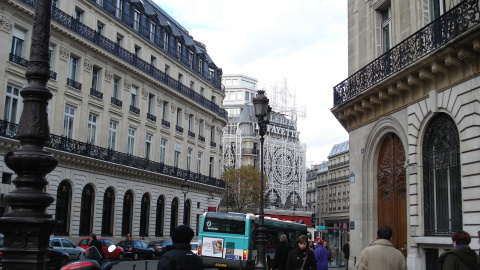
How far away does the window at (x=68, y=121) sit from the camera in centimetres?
3201

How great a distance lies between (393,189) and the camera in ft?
52.5

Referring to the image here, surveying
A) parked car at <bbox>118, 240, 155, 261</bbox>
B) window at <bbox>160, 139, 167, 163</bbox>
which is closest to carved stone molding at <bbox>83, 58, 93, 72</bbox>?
window at <bbox>160, 139, 167, 163</bbox>

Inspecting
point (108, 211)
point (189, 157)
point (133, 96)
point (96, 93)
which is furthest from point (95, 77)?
point (189, 157)

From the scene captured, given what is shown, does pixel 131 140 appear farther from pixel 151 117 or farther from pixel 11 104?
pixel 11 104

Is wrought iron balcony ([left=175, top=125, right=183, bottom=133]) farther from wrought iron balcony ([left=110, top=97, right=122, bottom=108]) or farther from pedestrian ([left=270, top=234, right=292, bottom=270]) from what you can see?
pedestrian ([left=270, top=234, right=292, bottom=270])

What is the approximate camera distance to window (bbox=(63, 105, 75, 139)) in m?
Result: 32.0

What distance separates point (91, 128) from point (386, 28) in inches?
893

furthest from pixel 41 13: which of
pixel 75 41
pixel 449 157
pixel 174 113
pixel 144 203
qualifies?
pixel 174 113

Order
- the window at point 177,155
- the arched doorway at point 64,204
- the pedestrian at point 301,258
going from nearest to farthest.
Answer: the pedestrian at point 301,258 < the arched doorway at point 64,204 < the window at point 177,155

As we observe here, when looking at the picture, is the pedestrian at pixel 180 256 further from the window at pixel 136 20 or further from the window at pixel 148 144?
the window at pixel 148 144

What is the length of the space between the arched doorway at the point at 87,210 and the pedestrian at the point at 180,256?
29.8 metres

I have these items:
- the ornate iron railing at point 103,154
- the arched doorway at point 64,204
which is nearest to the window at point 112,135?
the ornate iron railing at point 103,154

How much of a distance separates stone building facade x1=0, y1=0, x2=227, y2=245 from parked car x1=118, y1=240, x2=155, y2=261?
9.86 ft

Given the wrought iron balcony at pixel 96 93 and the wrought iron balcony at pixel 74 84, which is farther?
the wrought iron balcony at pixel 96 93
